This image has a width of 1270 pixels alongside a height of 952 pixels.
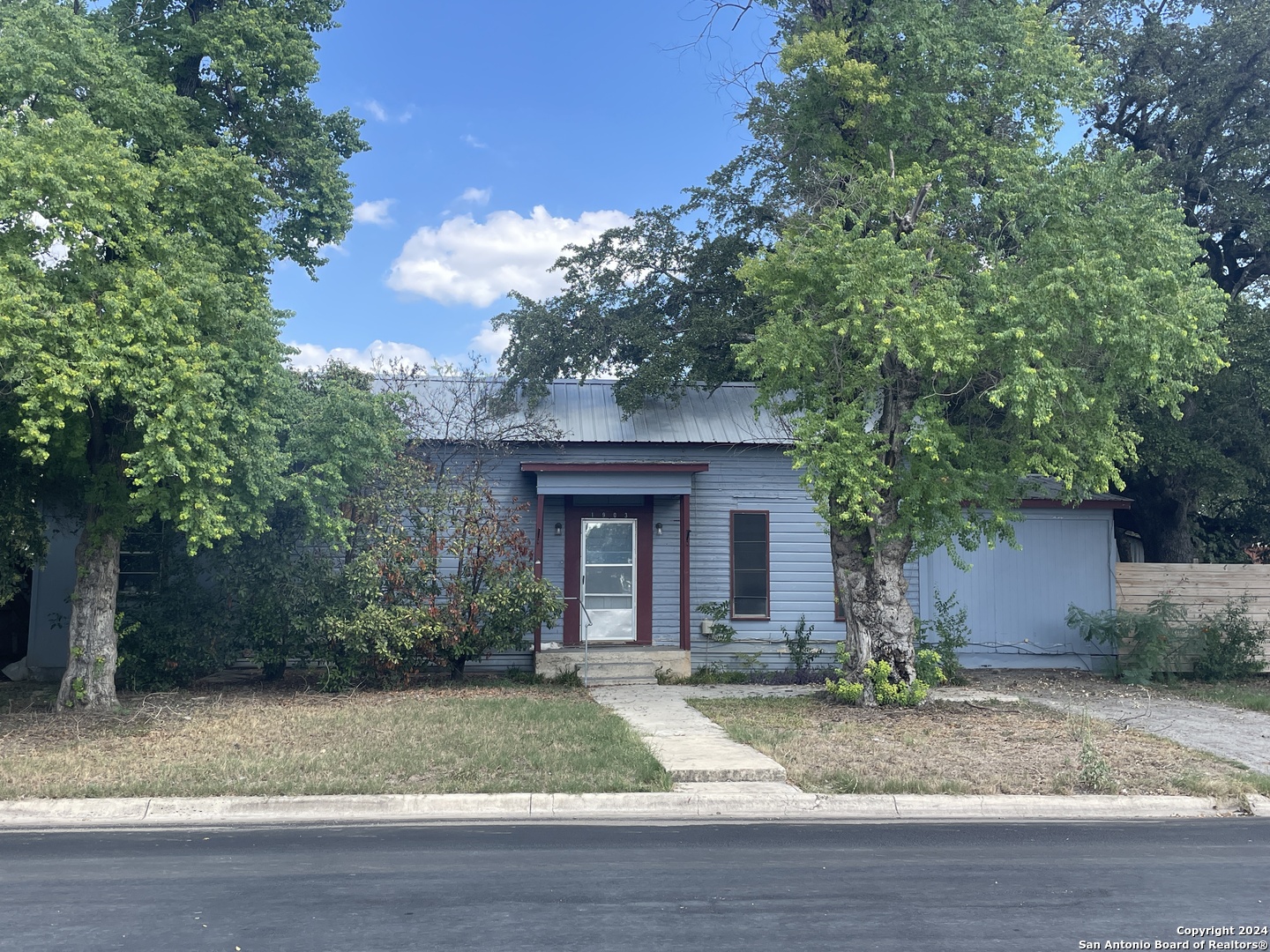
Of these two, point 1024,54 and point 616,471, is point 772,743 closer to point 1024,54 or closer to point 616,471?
point 616,471

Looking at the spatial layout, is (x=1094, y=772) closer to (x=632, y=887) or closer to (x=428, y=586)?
(x=632, y=887)

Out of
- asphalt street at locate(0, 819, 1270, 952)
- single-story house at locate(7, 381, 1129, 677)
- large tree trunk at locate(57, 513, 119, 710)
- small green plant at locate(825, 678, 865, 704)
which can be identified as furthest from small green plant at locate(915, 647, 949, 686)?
large tree trunk at locate(57, 513, 119, 710)

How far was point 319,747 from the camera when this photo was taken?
9.02 metres

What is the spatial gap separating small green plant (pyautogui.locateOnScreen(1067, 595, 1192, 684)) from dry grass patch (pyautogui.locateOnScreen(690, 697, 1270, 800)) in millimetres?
4130

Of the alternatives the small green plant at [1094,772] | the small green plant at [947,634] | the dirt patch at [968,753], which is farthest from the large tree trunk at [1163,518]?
the small green plant at [1094,772]

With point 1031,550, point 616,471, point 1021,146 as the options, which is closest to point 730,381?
point 616,471

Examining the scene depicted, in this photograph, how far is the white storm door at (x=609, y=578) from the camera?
1566cm

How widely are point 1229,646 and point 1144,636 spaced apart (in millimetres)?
1426

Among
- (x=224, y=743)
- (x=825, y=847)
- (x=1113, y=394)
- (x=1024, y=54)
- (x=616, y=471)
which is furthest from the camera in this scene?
(x=616, y=471)

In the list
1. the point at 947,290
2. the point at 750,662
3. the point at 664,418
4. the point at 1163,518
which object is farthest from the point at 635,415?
the point at 1163,518

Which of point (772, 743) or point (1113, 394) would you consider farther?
point (1113, 394)

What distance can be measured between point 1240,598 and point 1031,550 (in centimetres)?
336

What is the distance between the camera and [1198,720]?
11445 millimetres

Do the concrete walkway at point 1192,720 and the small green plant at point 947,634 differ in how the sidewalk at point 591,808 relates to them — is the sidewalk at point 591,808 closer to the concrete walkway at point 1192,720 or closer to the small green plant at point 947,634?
the concrete walkway at point 1192,720
